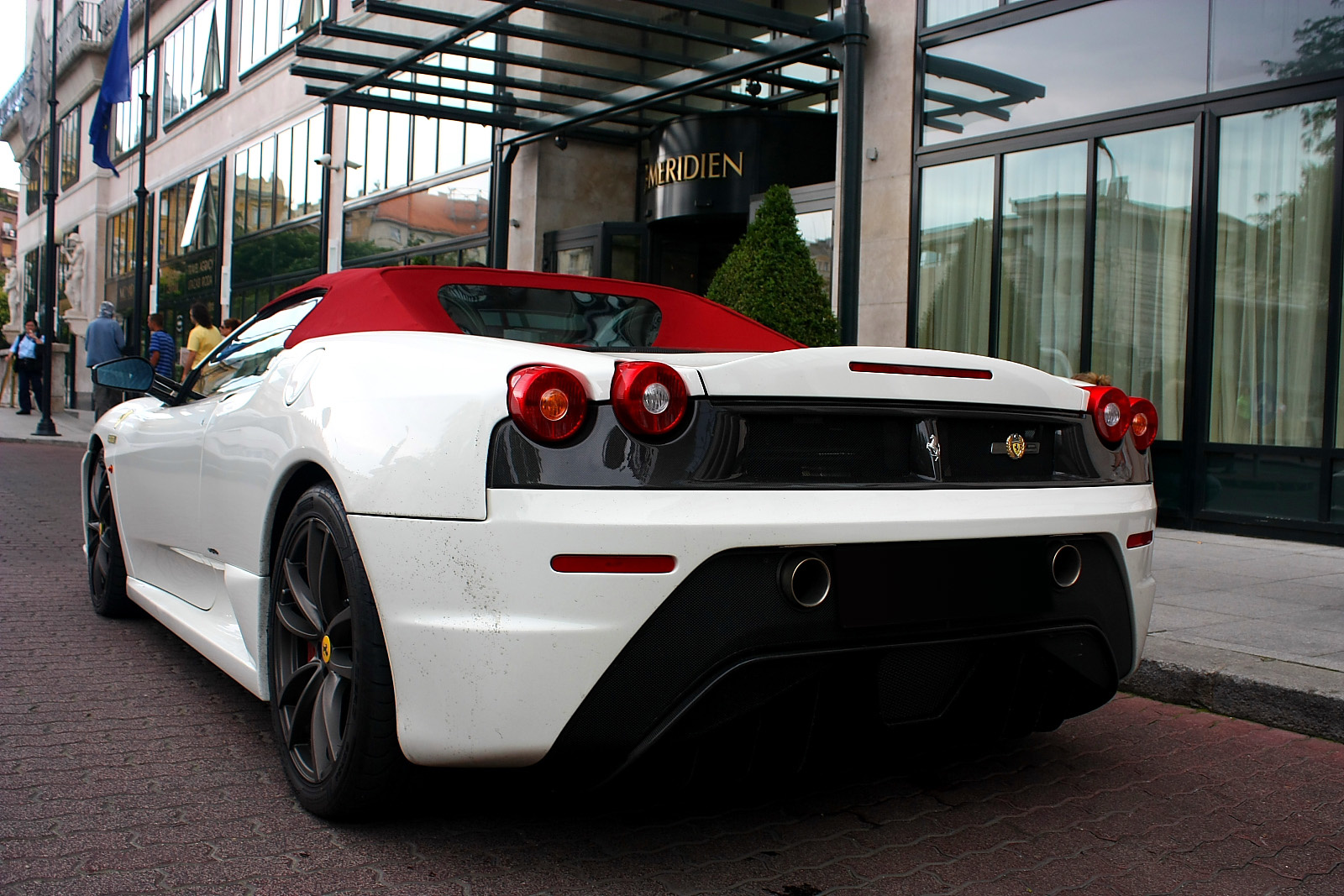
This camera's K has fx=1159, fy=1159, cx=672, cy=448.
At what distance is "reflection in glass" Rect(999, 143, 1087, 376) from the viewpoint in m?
10.1

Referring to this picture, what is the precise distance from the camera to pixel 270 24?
26672mm

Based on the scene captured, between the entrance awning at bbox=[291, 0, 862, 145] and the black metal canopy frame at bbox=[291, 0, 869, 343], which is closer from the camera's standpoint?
the black metal canopy frame at bbox=[291, 0, 869, 343]

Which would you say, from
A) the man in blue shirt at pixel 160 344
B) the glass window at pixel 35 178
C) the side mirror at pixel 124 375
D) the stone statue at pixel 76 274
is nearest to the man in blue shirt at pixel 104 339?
the man in blue shirt at pixel 160 344

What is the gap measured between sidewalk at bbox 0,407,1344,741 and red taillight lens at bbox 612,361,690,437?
2123 mm

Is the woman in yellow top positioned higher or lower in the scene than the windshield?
higher

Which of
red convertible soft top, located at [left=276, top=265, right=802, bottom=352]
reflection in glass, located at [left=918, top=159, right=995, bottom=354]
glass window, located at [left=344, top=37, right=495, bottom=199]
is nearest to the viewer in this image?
red convertible soft top, located at [left=276, top=265, right=802, bottom=352]

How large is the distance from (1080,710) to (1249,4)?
7.81 meters

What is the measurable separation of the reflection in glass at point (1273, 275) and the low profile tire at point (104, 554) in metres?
7.85

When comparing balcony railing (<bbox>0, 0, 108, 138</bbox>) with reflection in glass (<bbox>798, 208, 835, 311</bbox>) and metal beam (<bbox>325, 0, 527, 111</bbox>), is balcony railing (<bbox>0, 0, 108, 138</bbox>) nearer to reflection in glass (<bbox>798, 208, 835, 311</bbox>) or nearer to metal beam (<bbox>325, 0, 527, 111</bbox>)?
metal beam (<bbox>325, 0, 527, 111</bbox>)

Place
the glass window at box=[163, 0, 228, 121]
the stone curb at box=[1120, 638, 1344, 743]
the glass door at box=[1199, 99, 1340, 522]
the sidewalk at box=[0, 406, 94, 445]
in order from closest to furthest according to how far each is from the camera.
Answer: the stone curb at box=[1120, 638, 1344, 743]
the glass door at box=[1199, 99, 1340, 522]
the sidewalk at box=[0, 406, 94, 445]
the glass window at box=[163, 0, 228, 121]

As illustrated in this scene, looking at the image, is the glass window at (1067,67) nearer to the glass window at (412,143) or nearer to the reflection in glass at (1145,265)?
the reflection in glass at (1145,265)

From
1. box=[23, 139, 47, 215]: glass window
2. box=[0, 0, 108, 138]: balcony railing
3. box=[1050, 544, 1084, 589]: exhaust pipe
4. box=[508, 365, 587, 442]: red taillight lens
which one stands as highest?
box=[0, 0, 108, 138]: balcony railing

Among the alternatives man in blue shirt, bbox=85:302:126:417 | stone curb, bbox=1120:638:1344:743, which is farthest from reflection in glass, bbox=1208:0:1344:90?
man in blue shirt, bbox=85:302:126:417

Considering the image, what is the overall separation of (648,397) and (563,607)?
1.49ft
